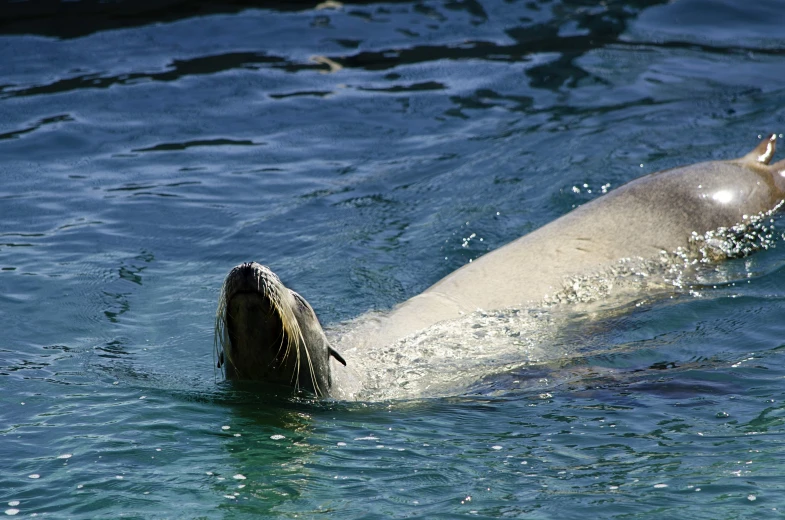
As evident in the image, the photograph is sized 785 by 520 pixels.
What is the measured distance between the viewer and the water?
4.72 meters

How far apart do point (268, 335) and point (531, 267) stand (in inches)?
97.6

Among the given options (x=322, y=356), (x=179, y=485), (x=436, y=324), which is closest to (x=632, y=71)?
(x=436, y=324)

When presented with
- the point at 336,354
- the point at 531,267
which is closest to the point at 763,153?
the point at 531,267

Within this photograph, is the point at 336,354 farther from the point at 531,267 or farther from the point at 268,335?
the point at 531,267

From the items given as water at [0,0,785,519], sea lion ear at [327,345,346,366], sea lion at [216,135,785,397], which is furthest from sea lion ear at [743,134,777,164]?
sea lion ear at [327,345,346,366]

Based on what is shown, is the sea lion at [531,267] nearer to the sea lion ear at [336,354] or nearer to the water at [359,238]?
the sea lion ear at [336,354]

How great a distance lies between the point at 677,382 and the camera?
5.80m

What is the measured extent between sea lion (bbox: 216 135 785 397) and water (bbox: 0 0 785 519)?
29 cm

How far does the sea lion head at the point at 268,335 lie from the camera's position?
5164mm

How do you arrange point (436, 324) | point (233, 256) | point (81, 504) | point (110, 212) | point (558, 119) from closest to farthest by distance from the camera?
point (81, 504), point (436, 324), point (233, 256), point (110, 212), point (558, 119)

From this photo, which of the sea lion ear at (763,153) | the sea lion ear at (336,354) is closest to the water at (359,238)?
the sea lion ear at (336,354)

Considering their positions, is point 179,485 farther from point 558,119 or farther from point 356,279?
point 558,119

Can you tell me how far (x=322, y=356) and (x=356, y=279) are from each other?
2.17 meters

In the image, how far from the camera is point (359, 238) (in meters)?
8.62
